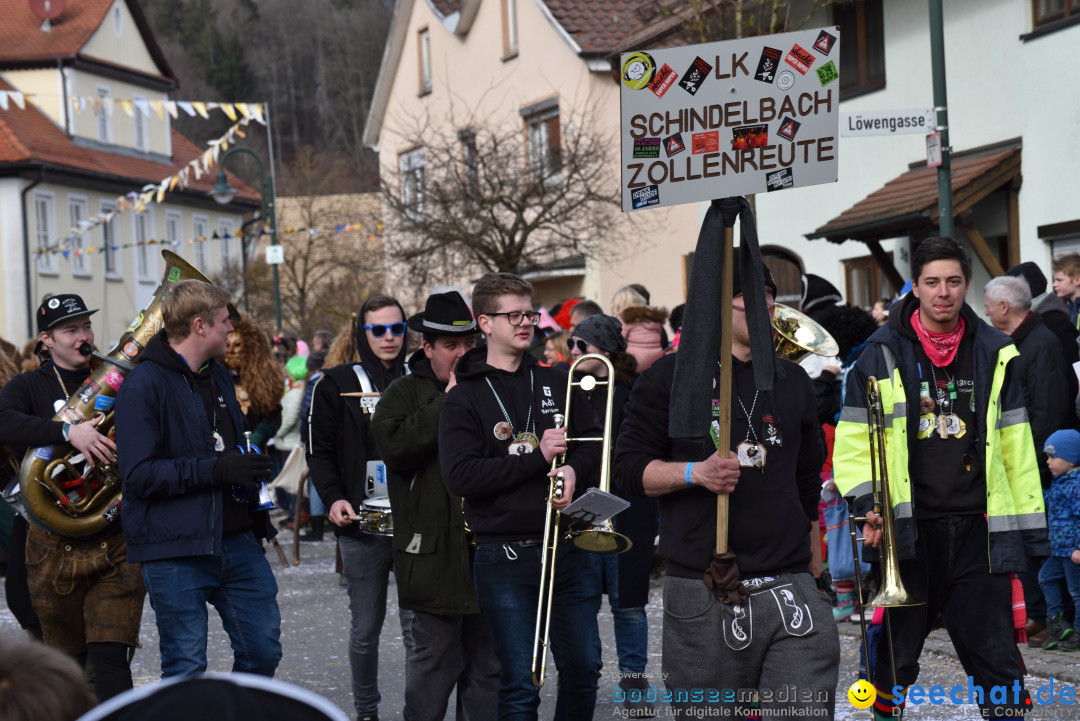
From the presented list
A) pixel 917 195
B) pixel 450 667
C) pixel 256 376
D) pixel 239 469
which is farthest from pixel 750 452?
pixel 917 195

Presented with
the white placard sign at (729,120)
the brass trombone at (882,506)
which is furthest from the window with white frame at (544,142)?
the white placard sign at (729,120)

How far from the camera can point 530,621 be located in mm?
5609

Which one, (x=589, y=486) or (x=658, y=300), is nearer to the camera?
(x=589, y=486)

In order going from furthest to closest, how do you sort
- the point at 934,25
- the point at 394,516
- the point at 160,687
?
the point at 934,25 < the point at 394,516 < the point at 160,687

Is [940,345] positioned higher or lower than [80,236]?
lower

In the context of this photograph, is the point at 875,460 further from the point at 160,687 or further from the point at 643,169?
the point at 160,687

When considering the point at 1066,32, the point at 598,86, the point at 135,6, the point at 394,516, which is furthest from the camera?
the point at 135,6

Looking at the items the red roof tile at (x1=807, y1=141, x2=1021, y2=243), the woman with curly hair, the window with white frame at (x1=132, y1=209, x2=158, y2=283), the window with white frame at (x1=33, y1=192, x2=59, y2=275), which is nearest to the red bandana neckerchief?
the woman with curly hair

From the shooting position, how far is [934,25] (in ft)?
37.2

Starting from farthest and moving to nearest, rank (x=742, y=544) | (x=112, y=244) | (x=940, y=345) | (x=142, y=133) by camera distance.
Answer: (x=142, y=133)
(x=112, y=244)
(x=940, y=345)
(x=742, y=544)

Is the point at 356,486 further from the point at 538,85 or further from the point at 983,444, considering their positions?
the point at 538,85

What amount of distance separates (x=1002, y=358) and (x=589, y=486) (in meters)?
1.70

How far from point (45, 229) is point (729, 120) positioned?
125ft

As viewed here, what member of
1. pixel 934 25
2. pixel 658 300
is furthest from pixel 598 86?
pixel 934 25
